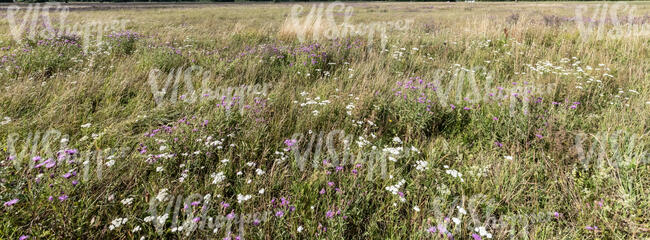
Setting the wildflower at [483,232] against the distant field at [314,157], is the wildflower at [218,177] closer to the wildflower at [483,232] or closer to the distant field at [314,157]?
the distant field at [314,157]

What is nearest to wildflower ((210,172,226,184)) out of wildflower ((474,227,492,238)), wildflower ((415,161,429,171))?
wildflower ((415,161,429,171))

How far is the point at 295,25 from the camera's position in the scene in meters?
8.69

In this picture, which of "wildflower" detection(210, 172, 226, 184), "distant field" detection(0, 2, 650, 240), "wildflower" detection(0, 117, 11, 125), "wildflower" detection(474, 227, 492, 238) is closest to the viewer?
"wildflower" detection(474, 227, 492, 238)

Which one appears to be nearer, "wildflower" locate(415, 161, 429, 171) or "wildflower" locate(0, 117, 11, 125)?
"wildflower" locate(415, 161, 429, 171)

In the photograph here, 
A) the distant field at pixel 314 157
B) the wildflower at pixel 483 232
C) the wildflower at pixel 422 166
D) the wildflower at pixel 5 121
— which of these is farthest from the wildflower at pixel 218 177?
the wildflower at pixel 5 121

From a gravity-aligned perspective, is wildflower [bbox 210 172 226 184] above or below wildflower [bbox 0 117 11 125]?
below

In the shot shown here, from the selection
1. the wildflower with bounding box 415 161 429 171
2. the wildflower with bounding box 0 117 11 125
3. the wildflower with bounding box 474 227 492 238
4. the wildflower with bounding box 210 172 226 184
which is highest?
the wildflower with bounding box 0 117 11 125

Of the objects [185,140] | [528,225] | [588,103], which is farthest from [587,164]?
[185,140]

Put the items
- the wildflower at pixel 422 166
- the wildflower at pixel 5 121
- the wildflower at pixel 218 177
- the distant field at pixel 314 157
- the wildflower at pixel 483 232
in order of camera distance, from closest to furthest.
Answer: the wildflower at pixel 483 232 → the distant field at pixel 314 157 → the wildflower at pixel 218 177 → the wildflower at pixel 422 166 → the wildflower at pixel 5 121

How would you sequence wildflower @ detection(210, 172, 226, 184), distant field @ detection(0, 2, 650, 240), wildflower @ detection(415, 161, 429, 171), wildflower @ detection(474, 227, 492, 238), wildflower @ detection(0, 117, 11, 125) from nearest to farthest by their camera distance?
wildflower @ detection(474, 227, 492, 238) → distant field @ detection(0, 2, 650, 240) → wildflower @ detection(210, 172, 226, 184) → wildflower @ detection(415, 161, 429, 171) → wildflower @ detection(0, 117, 11, 125)

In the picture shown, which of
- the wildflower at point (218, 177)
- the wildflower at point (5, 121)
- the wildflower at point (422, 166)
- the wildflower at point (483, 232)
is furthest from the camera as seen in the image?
the wildflower at point (5, 121)

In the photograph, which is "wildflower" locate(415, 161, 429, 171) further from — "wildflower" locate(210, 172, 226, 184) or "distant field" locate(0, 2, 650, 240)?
"wildflower" locate(210, 172, 226, 184)

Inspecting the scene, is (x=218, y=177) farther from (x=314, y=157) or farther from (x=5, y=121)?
(x=5, y=121)

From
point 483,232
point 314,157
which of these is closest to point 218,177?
point 314,157
